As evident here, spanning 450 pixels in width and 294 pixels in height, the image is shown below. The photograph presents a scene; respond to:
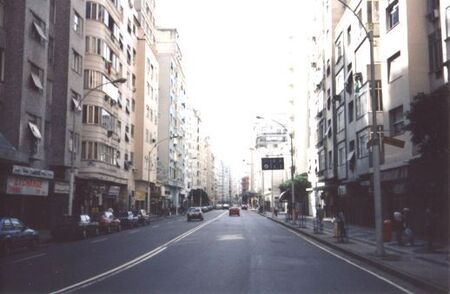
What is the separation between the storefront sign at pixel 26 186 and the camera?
30.1 meters

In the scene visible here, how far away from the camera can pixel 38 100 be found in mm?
35156

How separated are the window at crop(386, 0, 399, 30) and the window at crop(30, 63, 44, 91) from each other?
72.9 feet

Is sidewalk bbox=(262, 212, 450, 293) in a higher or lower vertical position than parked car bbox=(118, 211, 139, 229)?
lower

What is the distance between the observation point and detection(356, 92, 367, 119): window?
37906 millimetres

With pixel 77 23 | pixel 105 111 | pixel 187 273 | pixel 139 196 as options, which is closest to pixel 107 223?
pixel 105 111

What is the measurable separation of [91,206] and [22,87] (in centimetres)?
1982

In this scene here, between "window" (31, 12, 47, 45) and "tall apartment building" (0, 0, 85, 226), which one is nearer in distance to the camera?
"tall apartment building" (0, 0, 85, 226)

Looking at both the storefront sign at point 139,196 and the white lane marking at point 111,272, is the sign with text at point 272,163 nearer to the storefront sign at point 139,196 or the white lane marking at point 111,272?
the storefront sign at point 139,196

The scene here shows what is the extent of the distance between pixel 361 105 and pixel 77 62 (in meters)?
22.5

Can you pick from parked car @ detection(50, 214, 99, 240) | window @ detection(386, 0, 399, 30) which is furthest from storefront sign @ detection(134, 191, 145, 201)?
window @ detection(386, 0, 399, 30)

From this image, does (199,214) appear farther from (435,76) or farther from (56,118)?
(435,76)

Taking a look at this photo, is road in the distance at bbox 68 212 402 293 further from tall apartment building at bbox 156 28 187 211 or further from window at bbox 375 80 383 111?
tall apartment building at bbox 156 28 187 211

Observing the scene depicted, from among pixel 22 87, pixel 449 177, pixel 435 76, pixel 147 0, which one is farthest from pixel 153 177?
pixel 449 177

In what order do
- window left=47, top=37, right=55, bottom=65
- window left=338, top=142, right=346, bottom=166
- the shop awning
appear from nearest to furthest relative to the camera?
1. the shop awning
2. window left=47, top=37, right=55, bottom=65
3. window left=338, top=142, right=346, bottom=166
